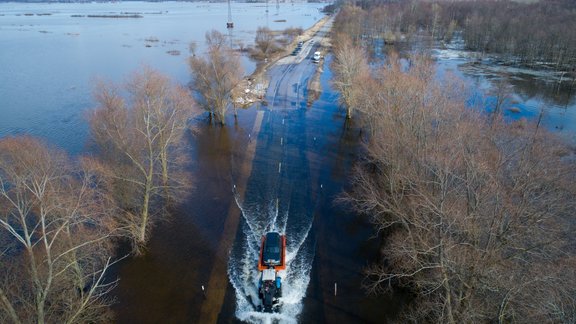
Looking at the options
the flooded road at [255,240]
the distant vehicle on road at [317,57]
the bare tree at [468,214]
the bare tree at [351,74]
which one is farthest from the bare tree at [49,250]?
the distant vehicle on road at [317,57]

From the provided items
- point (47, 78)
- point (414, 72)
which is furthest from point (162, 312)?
point (47, 78)

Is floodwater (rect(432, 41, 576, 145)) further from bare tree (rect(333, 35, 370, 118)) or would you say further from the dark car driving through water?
the dark car driving through water

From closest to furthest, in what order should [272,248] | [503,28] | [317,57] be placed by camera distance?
[272,248] < [317,57] < [503,28]

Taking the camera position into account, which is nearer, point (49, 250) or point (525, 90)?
point (49, 250)

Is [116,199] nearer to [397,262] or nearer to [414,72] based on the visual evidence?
[397,262]

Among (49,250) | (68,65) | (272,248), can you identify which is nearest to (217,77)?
(272,248)

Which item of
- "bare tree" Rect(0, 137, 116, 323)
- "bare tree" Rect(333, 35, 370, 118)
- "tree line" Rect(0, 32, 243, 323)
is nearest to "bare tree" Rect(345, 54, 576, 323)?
"bare tree" Rect(333, 35, 370, 118)

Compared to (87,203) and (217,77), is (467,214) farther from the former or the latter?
(217,77)

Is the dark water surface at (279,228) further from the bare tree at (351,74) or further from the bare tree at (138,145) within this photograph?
the bare tree at (351,74)
